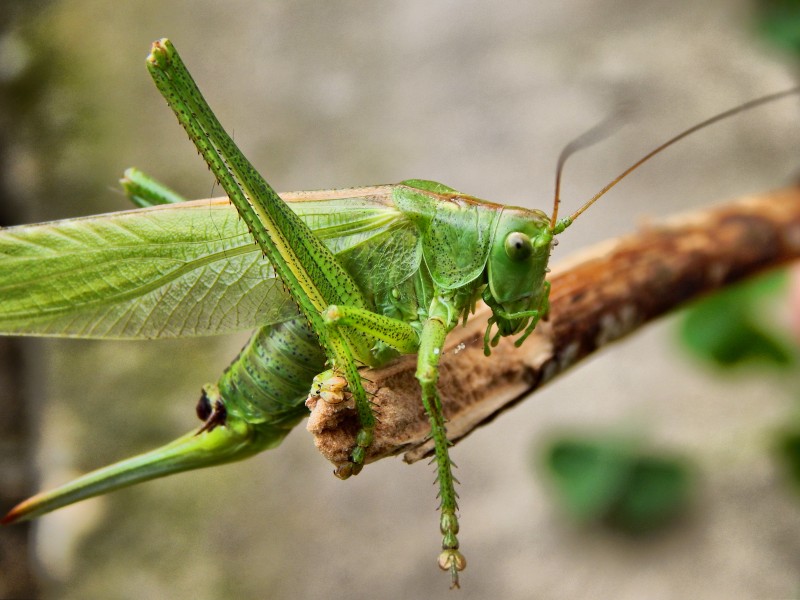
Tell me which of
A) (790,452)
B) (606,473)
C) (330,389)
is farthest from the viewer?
(606,473)

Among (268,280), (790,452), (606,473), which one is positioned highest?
(268,280)

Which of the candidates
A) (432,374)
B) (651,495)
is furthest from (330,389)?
(651,495)

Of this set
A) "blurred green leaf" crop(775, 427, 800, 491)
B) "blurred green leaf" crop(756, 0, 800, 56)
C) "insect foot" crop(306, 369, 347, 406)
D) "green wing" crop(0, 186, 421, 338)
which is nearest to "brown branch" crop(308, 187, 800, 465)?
"insect foot" crop(306, 369, 347, 406)

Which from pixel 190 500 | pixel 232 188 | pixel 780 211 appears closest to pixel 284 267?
pixel 232 188

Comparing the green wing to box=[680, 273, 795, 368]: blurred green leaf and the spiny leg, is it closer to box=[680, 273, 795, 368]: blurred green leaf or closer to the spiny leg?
the spiny leg

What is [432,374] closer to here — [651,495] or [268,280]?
[268,280]

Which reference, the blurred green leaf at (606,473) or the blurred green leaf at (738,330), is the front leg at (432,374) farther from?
the blurred green leaf at (606,473)

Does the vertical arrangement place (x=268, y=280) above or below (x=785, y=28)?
below
